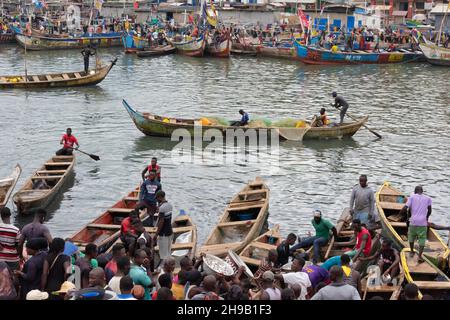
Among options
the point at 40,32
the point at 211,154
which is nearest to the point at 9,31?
the point at 40,32

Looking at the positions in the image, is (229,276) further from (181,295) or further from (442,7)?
(442,7)

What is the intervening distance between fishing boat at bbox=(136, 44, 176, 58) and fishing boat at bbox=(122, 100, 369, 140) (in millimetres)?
26547

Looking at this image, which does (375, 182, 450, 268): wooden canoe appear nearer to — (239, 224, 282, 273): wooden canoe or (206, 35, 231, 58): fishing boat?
(239, 224, 282, 273): wooden canoe

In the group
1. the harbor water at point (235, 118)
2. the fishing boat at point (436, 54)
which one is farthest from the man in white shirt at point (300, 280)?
the fishing boat at point (436, 54)

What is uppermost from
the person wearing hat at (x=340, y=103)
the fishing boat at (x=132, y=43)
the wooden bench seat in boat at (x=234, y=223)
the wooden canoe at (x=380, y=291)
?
the fishing boat at (x=132, y=43)

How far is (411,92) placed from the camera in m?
36.4

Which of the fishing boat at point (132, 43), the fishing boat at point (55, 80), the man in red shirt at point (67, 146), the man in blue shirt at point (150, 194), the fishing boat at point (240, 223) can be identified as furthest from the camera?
the fishing boat at point (132, 43)

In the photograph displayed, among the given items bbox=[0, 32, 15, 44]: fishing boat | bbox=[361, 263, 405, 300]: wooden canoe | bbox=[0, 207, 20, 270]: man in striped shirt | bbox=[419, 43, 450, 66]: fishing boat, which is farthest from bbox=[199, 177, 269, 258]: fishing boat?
bbox=[0, 32, 15, 44]: fishing boat

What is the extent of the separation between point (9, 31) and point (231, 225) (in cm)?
4783

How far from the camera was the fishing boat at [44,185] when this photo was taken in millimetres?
16478

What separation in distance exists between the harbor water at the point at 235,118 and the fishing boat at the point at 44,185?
377 millimetres

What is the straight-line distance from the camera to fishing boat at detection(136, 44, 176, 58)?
50125 millimetres

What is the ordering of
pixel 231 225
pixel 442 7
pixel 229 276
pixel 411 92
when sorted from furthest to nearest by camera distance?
pixel 442 7
pixel 411 92
pixel 231 225
pixel 229 276

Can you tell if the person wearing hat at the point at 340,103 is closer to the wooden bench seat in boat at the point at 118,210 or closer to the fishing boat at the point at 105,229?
the fishing boat at the point at 105,229
